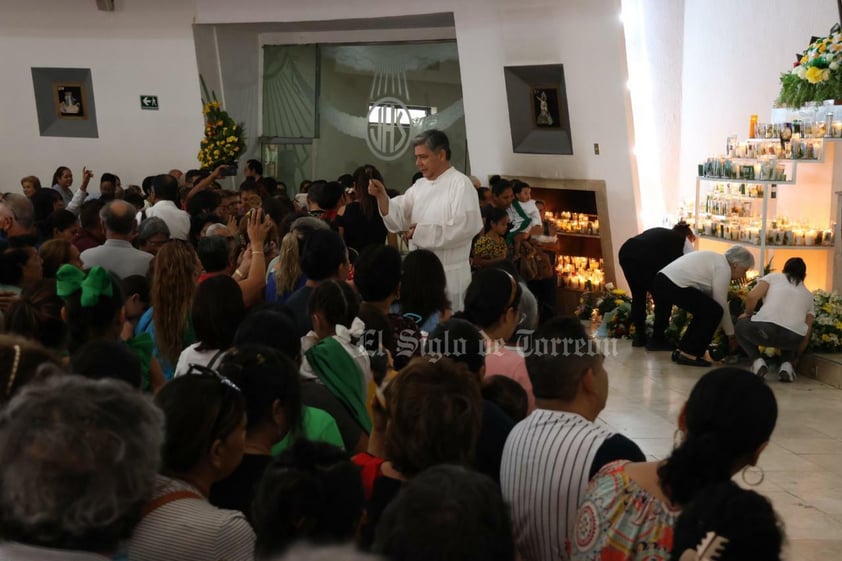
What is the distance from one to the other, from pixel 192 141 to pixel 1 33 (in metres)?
3.12

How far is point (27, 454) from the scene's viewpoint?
76.4 inches

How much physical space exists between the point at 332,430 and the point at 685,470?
1.26m

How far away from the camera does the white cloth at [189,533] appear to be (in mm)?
2324

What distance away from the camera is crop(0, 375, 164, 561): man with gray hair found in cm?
192

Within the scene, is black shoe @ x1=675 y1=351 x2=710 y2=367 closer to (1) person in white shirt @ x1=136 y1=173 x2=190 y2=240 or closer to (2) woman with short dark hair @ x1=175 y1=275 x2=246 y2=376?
(1) person in white shirt @ x1=136 y1=173 x2=190 y2=240

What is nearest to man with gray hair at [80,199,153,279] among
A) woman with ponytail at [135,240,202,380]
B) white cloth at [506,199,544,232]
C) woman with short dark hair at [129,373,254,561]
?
woman with ponytail at [135,240,202,380]

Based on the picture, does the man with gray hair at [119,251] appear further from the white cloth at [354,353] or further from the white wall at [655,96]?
the white wall at [655,96]

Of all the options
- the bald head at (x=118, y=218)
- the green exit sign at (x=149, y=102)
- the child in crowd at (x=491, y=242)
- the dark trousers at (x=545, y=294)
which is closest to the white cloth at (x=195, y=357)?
the bald head at (x=118, y=218)

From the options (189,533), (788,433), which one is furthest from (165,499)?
(788,433)

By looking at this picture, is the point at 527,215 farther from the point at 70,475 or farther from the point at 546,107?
the point at 70,475

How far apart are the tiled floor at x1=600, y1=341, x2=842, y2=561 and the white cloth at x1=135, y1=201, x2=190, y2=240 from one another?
139 inches

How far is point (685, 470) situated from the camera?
2451 millimetres

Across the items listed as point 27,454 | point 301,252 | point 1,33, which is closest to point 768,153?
point 301,252

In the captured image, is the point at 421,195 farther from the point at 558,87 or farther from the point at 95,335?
the point at 558,87
